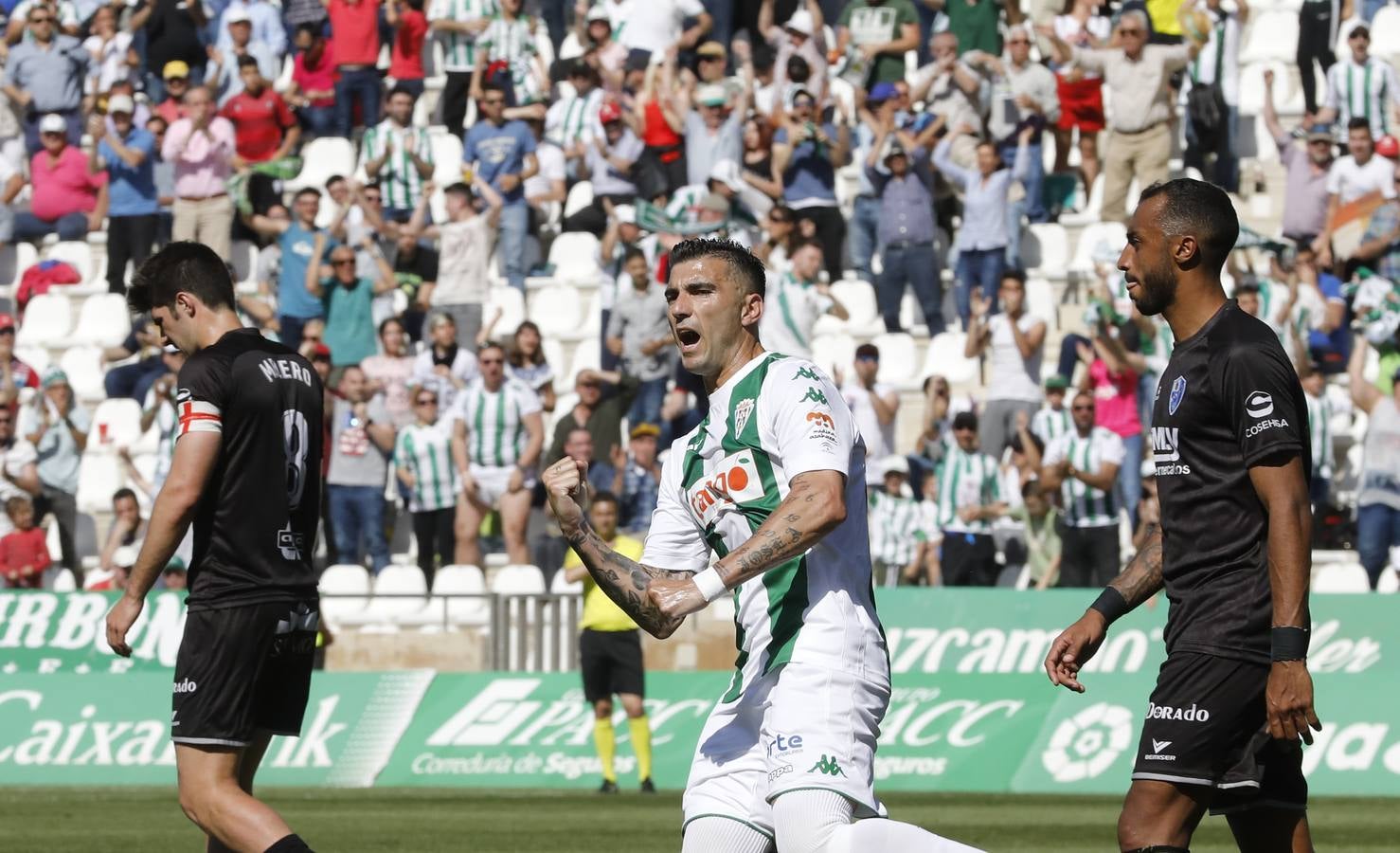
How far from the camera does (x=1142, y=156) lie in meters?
22.1

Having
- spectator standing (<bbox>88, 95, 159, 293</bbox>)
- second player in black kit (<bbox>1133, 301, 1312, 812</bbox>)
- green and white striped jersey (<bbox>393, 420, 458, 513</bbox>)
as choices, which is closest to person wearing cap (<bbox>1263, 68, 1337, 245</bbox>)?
green and white striped jersey (<bbox>393, 420, 458, 513</bbox>)

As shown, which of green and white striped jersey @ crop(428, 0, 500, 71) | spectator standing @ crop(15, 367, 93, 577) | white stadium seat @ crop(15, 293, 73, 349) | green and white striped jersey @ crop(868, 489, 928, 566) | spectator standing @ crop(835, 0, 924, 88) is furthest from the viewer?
white stadium seat @ crop(15, 293, 73, 349)

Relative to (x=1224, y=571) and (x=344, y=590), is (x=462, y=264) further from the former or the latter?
(x=1224, y=571)

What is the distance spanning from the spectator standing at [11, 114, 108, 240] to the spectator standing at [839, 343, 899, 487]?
10070 millimetres

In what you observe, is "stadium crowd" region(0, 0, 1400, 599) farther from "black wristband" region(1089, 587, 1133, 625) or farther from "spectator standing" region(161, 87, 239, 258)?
"black wristband" region(1089, 587, 1133, 625)

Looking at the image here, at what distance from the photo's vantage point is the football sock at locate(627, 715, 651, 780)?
17406 mm

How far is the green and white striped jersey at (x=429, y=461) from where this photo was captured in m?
20.9

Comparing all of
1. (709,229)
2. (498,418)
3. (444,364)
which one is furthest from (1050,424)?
(444,364)

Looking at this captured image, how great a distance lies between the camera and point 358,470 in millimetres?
21281

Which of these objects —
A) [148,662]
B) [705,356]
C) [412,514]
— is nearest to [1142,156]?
[412,514]

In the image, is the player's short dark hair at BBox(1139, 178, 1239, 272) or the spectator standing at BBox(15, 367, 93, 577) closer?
the player's short dark hair at BBox(1139, 178, 1239, 272)

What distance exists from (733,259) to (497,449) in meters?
14.5

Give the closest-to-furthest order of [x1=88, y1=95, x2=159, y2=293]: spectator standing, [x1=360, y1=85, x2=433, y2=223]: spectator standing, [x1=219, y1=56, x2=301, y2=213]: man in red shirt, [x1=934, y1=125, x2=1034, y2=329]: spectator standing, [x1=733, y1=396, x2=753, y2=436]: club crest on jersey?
[x1=733, y1=396, x2=753, y2=436]: club crest on jersey < [x1=934, y1=125, x2=1034, y2=329]: spectator standing < [x1=360, y1=85, x2=433, y2=223]: spectator standing < [x1=219, y1=56, x2=301, y2=213]: man in red shirt < [x1=88, y1=95, x2=159, y2=293]: spectator standing

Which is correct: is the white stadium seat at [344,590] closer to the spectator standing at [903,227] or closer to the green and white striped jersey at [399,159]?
the green and white striped jersey at [399,159]
